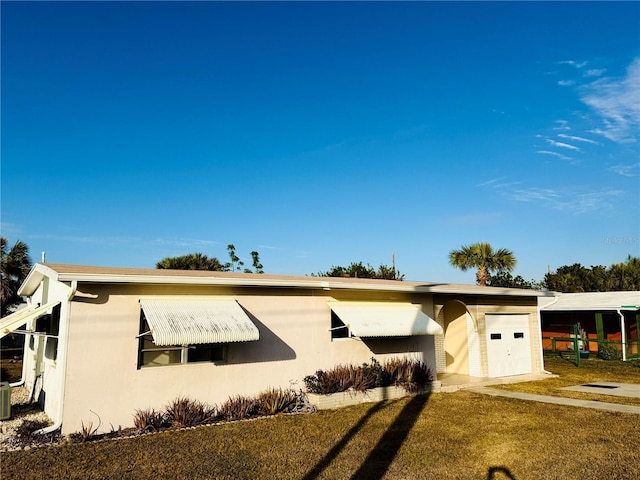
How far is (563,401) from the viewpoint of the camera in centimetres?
1273

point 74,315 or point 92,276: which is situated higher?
point 92,276

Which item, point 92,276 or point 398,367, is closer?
point 92,276

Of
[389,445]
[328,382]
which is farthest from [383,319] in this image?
[389,445]

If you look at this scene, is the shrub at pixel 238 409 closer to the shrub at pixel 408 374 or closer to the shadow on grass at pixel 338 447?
the shadow on grass at pixel 338 447

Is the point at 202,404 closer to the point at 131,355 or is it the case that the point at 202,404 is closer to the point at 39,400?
the point at 131,355

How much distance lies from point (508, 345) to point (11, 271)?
25.1 metres

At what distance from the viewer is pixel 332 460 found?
7.83 metres

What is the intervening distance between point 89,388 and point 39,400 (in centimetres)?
424

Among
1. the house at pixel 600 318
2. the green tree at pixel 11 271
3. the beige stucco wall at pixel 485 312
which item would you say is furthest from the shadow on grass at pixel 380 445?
the green tree at pixel 11 271

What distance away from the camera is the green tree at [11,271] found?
83.1 feet

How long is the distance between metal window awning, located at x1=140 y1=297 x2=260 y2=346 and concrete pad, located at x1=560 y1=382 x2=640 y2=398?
10.7 m

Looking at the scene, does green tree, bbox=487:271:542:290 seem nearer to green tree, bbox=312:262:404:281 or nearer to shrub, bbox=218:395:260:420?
green tree, bbox=312:262:404:281

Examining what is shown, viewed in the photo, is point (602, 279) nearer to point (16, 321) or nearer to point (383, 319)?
point (383, 319)

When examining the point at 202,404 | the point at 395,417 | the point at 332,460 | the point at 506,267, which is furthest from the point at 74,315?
the point at 506,267
